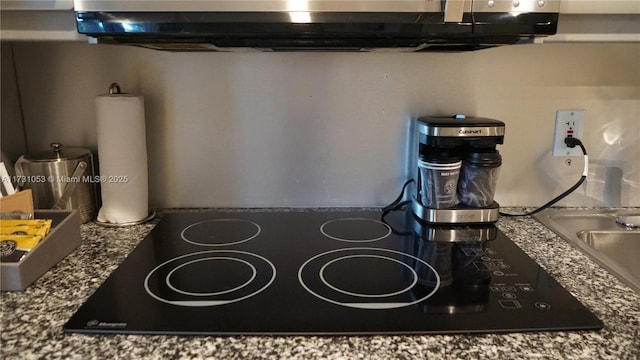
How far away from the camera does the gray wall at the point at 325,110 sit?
1.08m

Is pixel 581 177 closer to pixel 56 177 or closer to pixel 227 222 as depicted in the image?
pixel 227 222

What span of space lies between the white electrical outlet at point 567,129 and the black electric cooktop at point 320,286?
0.36 metres

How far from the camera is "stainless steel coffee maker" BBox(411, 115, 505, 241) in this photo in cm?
97

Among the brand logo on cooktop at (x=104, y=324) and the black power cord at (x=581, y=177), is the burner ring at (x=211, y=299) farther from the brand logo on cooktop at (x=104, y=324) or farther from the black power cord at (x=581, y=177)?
the black power cord at (x=581, y=177)

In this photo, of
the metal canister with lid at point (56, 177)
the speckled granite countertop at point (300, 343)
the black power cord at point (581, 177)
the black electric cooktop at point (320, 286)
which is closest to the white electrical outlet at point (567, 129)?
the black power cord at point (581, 177)

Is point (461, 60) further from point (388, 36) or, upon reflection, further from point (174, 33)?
point (174, 33)

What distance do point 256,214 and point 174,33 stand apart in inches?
20.3

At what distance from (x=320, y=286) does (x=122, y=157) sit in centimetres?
56

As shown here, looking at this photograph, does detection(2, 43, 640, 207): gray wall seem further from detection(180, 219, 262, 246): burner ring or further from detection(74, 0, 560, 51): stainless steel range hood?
detection(74, 0, 560, 51): stainless steel range hood

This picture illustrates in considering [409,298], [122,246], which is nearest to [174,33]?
[122,246]

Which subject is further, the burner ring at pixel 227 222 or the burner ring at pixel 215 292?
the burner ring at pixel 227 222

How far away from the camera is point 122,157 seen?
99cm

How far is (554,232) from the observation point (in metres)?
1.01

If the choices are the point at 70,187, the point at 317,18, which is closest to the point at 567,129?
the point at 317,18
